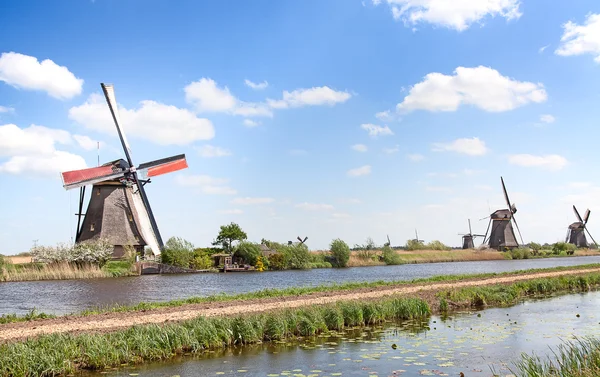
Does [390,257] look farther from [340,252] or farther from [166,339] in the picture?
[166,339]

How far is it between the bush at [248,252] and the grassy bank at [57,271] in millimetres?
16720

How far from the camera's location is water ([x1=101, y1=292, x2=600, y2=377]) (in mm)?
9797

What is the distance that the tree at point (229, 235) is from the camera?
225 feet

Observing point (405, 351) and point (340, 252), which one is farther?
point (340, 252)

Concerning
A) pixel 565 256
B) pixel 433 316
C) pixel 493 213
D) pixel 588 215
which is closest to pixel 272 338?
pixel 433 316

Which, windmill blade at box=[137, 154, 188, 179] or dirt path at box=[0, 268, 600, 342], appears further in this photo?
windmill blade at box=[137, 154, 188, 179]

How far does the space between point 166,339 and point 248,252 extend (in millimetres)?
49976

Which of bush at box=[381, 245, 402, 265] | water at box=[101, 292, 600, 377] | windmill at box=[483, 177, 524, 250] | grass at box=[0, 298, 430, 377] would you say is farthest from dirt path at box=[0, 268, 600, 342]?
windmill at box=[483, 177, 524, 250]

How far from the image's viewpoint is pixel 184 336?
1185 cm

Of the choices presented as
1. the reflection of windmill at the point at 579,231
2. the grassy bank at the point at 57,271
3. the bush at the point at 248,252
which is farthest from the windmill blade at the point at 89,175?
the reflection of windmill at the point at 579,231

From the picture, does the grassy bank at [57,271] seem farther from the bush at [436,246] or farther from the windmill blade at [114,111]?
the bush at [436,246]

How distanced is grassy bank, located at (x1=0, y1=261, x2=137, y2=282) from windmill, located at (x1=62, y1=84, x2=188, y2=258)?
3.74 m

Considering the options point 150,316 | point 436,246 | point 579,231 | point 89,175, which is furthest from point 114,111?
point 579,231

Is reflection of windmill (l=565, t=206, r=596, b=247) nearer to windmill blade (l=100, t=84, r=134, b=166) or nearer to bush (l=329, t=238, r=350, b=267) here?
bush (l=329, t=238, r=350, b=267)
